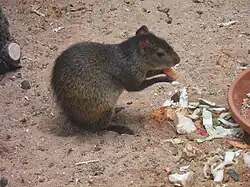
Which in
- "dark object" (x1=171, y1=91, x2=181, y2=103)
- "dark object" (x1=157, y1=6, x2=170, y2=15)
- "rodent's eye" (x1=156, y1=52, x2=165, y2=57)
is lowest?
"dark object" (x1=171, y1=91, x2=181, y2=103)

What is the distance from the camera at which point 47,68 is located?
621 cm

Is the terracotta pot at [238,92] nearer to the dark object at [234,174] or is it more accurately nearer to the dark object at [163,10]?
the dark object at [234,174]

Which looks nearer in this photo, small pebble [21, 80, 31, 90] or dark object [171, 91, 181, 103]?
dark object [171, 91, 181, 103]

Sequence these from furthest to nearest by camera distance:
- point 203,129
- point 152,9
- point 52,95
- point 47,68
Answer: point 152,9, point 47,68, point 52,95, point 203,129

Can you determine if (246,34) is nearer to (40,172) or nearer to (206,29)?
(206,29)

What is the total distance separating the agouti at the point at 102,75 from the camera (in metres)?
5.22

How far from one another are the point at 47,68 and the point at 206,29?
1618 millimetres

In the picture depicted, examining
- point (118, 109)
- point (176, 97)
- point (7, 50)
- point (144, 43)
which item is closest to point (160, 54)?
point (144, 43)

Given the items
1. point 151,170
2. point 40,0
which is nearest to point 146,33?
point 151,170

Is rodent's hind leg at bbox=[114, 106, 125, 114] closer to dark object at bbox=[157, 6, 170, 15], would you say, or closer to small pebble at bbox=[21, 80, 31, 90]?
small pebble at bbox=[21, 80, 31, 90]

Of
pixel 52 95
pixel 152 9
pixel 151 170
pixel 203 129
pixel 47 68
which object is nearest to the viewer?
pixel 151 170

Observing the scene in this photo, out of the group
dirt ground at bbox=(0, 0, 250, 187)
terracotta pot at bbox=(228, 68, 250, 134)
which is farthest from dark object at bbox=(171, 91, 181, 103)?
terracotta pot at bbox=(228, 68, 250, 134)

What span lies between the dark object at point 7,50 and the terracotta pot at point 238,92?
6.92ft

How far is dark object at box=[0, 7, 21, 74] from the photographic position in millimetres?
6094
